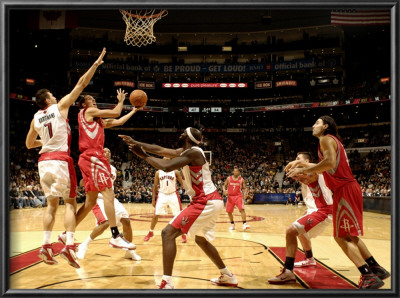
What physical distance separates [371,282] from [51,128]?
452 centimetres

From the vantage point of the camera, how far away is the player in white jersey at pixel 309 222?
17.4 feet

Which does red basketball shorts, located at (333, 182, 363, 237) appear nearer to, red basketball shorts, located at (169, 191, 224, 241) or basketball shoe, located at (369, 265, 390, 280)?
basketball shoe, located at (369, 265, 390, 280)

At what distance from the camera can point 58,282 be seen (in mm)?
5016

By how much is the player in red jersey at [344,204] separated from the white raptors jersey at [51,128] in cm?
314

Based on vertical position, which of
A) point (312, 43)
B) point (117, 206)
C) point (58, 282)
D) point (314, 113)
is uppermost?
point (312, 43)

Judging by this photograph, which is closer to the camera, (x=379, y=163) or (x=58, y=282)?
(x=58, y=282)

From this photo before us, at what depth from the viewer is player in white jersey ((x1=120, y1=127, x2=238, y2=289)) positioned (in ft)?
14.9

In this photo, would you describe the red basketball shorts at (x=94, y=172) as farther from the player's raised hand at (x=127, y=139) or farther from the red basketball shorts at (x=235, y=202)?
the red basketball shorts at (x=235, y=202)

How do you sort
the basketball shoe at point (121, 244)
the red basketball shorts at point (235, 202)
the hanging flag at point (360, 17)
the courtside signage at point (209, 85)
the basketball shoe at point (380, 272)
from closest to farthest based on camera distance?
the basketball shoe at point (380, 272), the basketball shoe at point (121, 244), the red basketball shorts at point (235, 202), the hanging flag at point (360, 17), the courtside signage at point (209, 85)

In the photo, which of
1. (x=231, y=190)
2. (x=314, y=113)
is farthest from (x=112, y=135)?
(x=231, y=190)

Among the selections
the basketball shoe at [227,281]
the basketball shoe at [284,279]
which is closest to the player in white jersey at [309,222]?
the basketball shoe at [284,279]

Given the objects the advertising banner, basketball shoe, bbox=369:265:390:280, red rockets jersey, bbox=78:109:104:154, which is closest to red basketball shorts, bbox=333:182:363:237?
basketball shoe, bbox=369:265:390:280

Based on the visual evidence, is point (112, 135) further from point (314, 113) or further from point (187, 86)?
point (314, 113)

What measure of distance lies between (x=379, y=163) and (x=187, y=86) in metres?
19.1
